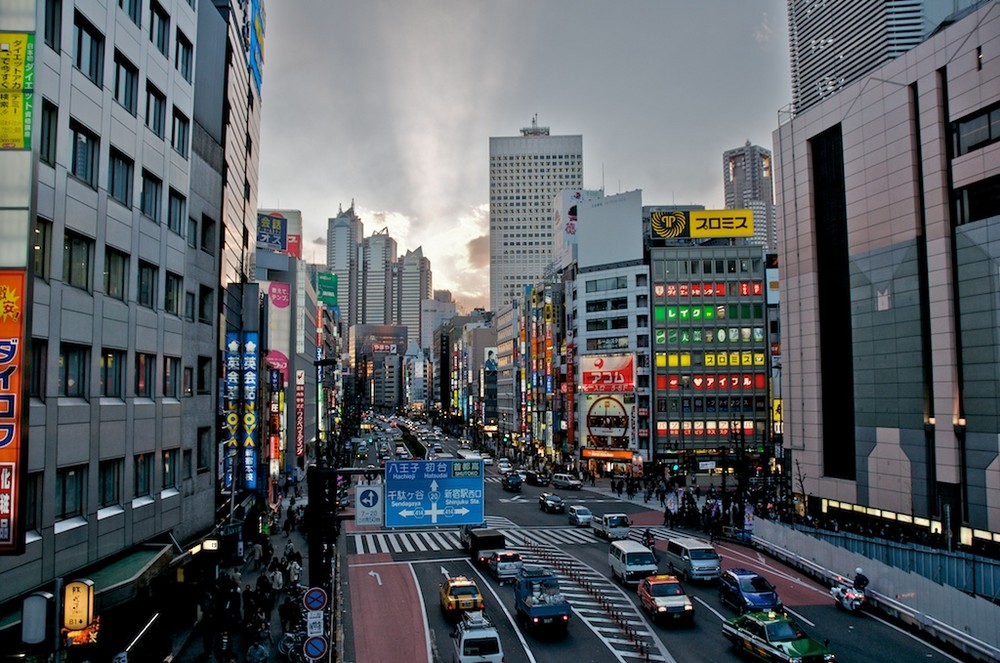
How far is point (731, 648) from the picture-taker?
923 inches

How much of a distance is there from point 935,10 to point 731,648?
60677 millimetres

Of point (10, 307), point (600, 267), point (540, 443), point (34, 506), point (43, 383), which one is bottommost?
point (540, 443)

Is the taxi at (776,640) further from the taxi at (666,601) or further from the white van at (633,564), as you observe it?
the white van at (633,564)

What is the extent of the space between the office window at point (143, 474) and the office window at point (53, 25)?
12011mm

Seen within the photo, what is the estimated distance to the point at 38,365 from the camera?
56.0 ft

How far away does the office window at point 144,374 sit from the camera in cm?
2309

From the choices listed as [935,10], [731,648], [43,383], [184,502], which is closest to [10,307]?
[43,383]

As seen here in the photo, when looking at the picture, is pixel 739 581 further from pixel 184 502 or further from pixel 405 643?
pixel 184 502

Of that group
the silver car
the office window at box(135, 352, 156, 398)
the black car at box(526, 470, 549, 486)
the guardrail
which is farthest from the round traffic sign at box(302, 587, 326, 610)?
the black car at box(526, 470, 549, 486)

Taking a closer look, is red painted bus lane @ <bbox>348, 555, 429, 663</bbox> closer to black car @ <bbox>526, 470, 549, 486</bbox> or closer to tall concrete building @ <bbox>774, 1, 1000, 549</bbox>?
tall concrete building @ <bbox>774, 1, 1000, 549</bbox>

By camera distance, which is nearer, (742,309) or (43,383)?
(43,383)

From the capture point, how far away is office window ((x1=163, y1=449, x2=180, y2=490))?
25312mm

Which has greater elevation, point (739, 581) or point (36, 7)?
point (36, 7)

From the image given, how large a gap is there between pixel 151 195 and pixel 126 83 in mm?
3720
